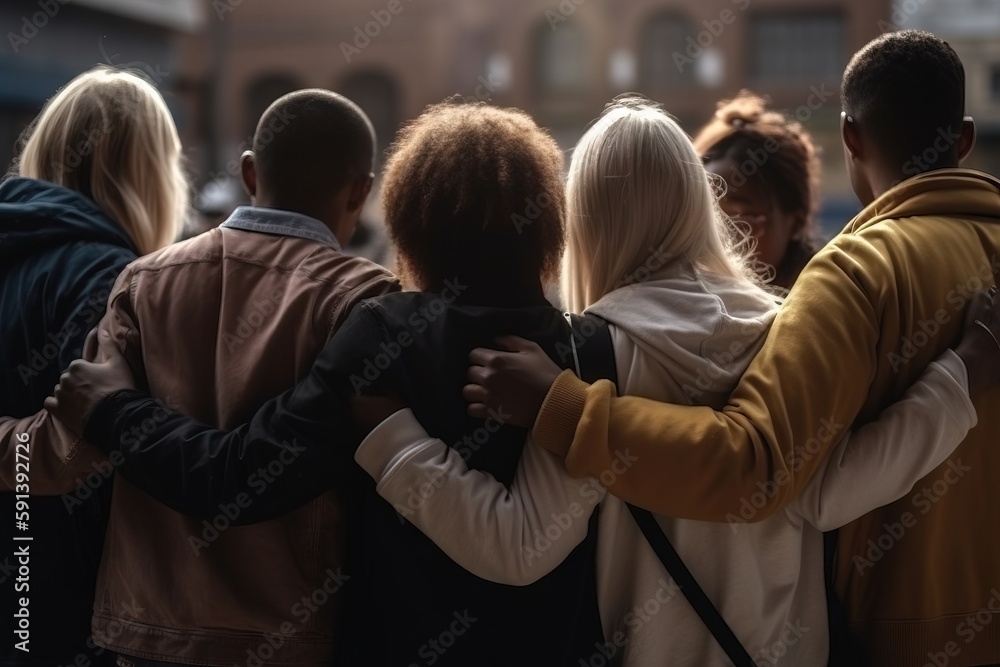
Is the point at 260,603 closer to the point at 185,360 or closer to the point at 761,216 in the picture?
the point at 185,360

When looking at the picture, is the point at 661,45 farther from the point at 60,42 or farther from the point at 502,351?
the point at 502,351

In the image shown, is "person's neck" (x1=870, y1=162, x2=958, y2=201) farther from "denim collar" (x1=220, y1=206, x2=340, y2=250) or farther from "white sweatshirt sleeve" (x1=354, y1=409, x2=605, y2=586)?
"denim collar" (x1=220, y1=206, x2=340, y2=250)

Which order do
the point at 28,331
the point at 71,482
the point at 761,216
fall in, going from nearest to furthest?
the point at 71,482 < the point at 28,331 < the point at 761,216

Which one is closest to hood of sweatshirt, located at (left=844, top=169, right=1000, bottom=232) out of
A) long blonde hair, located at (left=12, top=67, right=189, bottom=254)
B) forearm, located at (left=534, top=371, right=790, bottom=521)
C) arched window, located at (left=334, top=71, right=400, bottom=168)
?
forearm, located at (left=534, top=371, right=790, bottom=521)

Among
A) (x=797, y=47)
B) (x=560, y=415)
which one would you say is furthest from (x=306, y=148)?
(x=797, y=47)

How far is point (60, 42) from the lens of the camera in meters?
16.2

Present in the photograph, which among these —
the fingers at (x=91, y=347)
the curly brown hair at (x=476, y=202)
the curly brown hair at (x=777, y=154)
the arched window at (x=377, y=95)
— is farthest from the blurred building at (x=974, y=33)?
the fingers at (x=91, y=347)

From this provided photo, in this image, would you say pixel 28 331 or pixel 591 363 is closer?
pixel 591 363

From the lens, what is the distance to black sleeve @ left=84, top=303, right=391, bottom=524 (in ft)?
5.99

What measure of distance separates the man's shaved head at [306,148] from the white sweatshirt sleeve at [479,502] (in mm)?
656

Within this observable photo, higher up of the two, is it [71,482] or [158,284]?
[158,284]

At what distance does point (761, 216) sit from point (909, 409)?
1366 millimetres

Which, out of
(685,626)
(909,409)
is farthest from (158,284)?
(909,409)

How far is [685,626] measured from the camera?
6.27 feet
